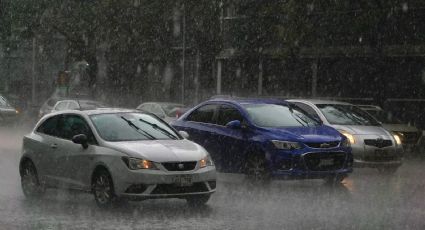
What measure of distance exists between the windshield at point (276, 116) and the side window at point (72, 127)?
3.32 m

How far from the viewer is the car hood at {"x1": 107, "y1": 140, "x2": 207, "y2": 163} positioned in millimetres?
10859

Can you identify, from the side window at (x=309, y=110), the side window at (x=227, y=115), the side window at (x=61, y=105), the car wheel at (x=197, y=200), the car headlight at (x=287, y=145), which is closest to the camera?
the car wheel at (x=197, y=200)

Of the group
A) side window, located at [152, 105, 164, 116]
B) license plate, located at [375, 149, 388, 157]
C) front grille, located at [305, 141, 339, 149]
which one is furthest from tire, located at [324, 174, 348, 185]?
side window, located at [152, 105, 164, 116]

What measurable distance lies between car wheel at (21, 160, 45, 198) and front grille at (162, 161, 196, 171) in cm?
272

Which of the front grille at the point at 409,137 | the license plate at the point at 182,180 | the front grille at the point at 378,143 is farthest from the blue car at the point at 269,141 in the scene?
the front grille at the point at 409,137

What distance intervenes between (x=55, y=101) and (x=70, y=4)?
7178 mm

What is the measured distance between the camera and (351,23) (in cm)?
2723

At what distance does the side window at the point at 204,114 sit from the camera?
1516cm

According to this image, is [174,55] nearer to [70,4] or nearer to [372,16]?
[70,4]

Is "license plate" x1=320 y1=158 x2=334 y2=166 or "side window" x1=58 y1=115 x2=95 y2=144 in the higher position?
"side window" x1=58 y1=115 x2=95 y2=144

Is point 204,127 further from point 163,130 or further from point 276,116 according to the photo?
point 163,130

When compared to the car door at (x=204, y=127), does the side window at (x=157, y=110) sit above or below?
below

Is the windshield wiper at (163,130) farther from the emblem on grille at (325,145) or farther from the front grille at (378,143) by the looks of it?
the front grille at (378,143)

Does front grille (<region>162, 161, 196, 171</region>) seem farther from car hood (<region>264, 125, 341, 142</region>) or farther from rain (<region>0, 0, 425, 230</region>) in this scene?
car hood (<region>264, 125, 341, 142</region>)
